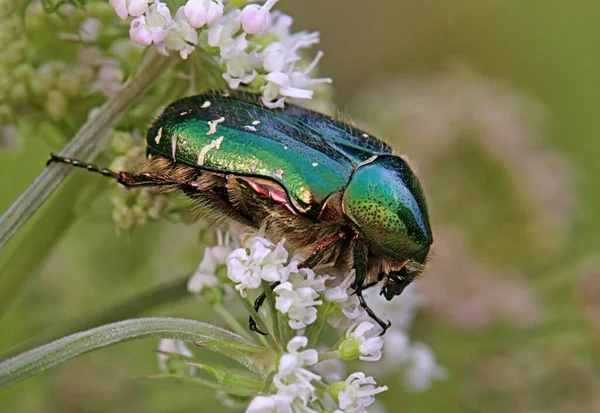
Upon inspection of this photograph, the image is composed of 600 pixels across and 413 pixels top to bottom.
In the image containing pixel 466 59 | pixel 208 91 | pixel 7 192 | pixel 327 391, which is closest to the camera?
pixel 327 391

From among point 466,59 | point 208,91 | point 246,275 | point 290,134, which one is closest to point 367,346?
point 246,275

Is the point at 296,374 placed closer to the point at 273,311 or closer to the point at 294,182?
the point at 273,311

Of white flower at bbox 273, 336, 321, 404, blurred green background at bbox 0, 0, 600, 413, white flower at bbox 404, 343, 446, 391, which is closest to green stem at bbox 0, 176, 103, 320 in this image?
blurred green background at bbox 0, 0, 600, 413

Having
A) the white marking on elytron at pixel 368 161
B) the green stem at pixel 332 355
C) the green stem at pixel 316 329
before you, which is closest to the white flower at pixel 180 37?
the white marking on elytron at pixel 368 161

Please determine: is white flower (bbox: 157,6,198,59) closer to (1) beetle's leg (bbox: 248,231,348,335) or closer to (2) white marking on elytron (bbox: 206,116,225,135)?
(2) white marking on elytron (bbox: 206,116,225,135)

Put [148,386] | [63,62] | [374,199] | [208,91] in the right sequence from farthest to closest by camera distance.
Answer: [148,386], [63,62], [208,91], [374,199]

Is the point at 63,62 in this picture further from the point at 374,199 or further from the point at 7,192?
the point at 7,192
